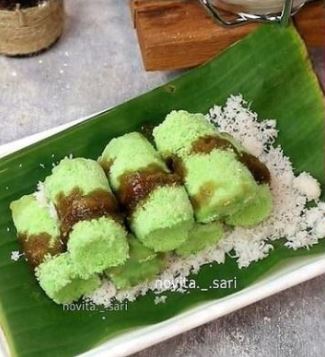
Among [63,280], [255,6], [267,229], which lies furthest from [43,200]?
[255,6]

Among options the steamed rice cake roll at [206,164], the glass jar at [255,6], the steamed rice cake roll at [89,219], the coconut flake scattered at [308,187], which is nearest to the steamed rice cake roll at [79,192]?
the steamed rice cake roll at [89,219]

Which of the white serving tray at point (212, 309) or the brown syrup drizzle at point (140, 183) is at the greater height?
the brown syrup drizzle at point (140, 183)

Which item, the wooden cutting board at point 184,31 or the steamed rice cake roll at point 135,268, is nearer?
the steamed rice cake roll at point 135,268

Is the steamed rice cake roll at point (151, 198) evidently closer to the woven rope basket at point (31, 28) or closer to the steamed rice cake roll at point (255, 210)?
the steamed rice cake roll at point (255, 210)

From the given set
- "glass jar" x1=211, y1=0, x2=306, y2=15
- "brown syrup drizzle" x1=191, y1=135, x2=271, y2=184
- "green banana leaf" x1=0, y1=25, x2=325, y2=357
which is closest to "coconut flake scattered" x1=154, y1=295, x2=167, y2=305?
"green banana leaf" x1=0, y1=25, x2=325, y2=357

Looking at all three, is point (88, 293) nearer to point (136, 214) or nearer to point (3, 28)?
point (136, 214)

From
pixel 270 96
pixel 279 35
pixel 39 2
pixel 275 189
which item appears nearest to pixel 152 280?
pixel 275 189
